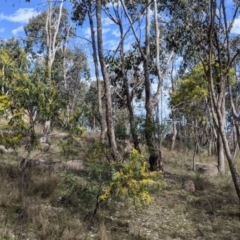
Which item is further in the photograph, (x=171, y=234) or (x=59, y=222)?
(x=171, y=234)

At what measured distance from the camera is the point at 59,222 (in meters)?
7.72

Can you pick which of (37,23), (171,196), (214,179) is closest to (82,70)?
(37,23)

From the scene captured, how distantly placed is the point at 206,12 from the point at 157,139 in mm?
4135

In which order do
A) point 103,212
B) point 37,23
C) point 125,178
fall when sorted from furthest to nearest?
1. point 37,23
2. point 103,212
3. point 125,178

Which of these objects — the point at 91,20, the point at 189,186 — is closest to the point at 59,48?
the point at 91,20

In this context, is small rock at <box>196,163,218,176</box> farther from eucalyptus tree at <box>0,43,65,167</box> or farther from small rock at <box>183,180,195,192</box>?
eucalyptus tree at <box>0,43,65,167</box>

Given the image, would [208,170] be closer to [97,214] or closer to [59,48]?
[97,214]

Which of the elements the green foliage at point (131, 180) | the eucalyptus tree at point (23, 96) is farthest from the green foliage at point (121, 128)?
the green foliage at point (131, 180)

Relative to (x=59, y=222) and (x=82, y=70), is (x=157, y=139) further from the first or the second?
(x=82, y=70)

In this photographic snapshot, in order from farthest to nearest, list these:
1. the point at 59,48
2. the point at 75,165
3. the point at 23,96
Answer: the point at 59,48 → the point at 75,165 → the point at 23,96

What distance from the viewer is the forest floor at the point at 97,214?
24.4 feet

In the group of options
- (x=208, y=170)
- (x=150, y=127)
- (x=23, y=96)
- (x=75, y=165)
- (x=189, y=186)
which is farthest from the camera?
(x=208, y=170)

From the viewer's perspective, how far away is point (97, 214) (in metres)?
8.61

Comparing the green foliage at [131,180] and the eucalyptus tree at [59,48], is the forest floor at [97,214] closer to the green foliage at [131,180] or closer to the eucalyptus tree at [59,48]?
the green foliage at [131,180]
